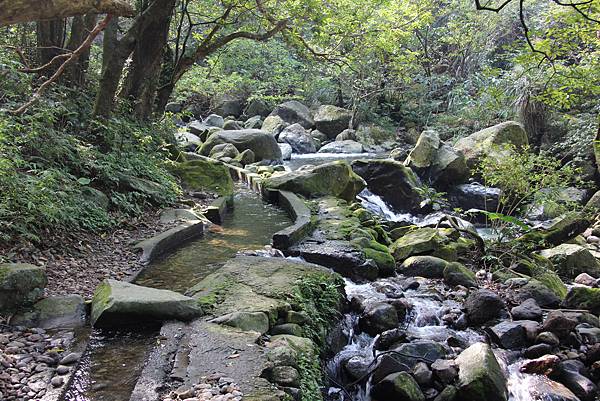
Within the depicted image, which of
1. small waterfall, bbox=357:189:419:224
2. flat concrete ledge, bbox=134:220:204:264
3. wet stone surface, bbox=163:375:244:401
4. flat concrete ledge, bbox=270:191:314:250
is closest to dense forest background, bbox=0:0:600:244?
flat concrete ledge, bbox=134:220:204:264

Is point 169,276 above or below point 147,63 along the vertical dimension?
below

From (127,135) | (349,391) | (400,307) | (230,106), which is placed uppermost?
(230,106)

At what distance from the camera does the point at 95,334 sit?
405cm

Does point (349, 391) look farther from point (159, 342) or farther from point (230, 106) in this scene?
point (230, 106)

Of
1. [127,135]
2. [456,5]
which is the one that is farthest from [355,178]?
[456,5]

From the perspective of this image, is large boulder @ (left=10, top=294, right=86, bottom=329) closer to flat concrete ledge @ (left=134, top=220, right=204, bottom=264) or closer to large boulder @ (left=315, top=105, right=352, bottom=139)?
flat concrete ledge @ (left=134, top=220, right=204, bottom=264)

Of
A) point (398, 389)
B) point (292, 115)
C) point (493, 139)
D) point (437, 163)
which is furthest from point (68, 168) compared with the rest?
point (292, 115)

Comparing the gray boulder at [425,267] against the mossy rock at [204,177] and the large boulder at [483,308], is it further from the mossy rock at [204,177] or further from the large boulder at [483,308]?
the mossy rock at [204,177]

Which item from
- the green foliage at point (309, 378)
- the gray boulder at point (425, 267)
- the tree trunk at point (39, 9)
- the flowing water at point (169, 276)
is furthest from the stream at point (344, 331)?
the tree trunk at point (39, 9)

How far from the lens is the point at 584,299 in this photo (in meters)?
6.79

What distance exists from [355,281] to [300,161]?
42.7ft

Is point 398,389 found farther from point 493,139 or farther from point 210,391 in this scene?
point 493,139

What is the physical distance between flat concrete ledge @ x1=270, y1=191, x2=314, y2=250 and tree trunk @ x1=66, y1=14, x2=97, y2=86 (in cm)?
473

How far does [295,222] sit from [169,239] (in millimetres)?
2224
